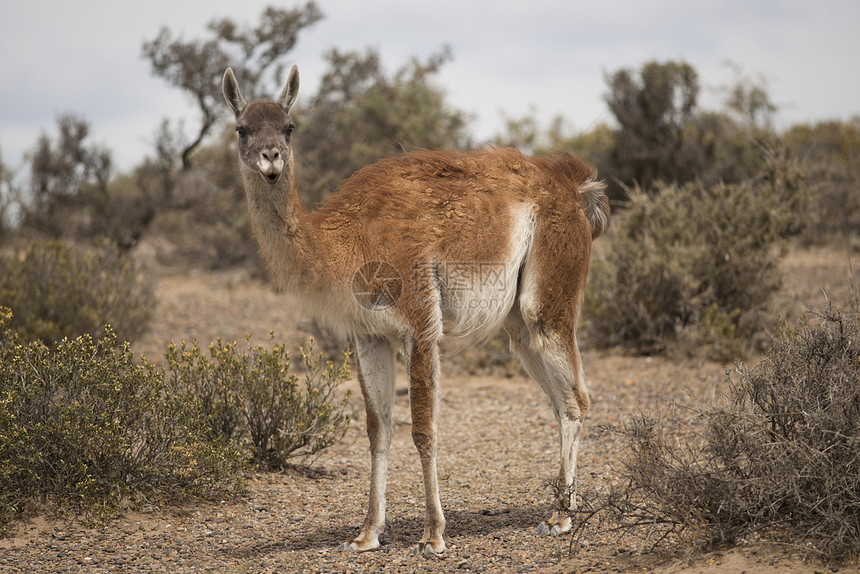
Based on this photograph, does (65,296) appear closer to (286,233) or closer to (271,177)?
(286,233)

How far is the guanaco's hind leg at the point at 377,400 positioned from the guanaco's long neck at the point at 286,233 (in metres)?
0.57

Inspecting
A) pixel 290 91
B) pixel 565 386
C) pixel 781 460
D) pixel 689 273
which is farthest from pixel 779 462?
pixel 689 273

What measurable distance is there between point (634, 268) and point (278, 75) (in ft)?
37.7

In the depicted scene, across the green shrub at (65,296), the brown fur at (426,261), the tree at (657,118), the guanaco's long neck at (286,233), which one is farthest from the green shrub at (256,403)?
the tree at (657,118)

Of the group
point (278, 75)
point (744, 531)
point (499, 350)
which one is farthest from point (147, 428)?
point (278, 75)

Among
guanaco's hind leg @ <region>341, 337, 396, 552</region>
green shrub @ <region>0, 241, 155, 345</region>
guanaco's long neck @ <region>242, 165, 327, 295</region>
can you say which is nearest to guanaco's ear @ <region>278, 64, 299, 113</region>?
guanaco's long neck @ <region>242, 165, 327, 295</region>

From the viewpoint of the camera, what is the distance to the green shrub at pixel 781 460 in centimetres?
371

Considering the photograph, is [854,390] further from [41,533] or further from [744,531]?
[41,533]

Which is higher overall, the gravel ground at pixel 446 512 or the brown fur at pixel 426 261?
the brown fur at pixel 426 261

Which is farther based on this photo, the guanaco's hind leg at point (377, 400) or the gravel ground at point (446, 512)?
the guanaco's hind leg at point (377, 400)

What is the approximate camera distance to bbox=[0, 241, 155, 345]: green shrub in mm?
8859

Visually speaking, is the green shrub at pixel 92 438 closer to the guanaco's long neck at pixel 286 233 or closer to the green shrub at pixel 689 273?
the guanaco's long neck at pixel 286 233

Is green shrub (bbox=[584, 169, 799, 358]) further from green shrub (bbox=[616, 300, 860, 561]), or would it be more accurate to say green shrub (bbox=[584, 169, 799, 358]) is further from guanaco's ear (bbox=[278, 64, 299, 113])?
guanaco's ear (bbox=[278, 64, 299, 113])

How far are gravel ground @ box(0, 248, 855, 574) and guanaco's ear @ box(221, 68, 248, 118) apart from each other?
9.09 ft
